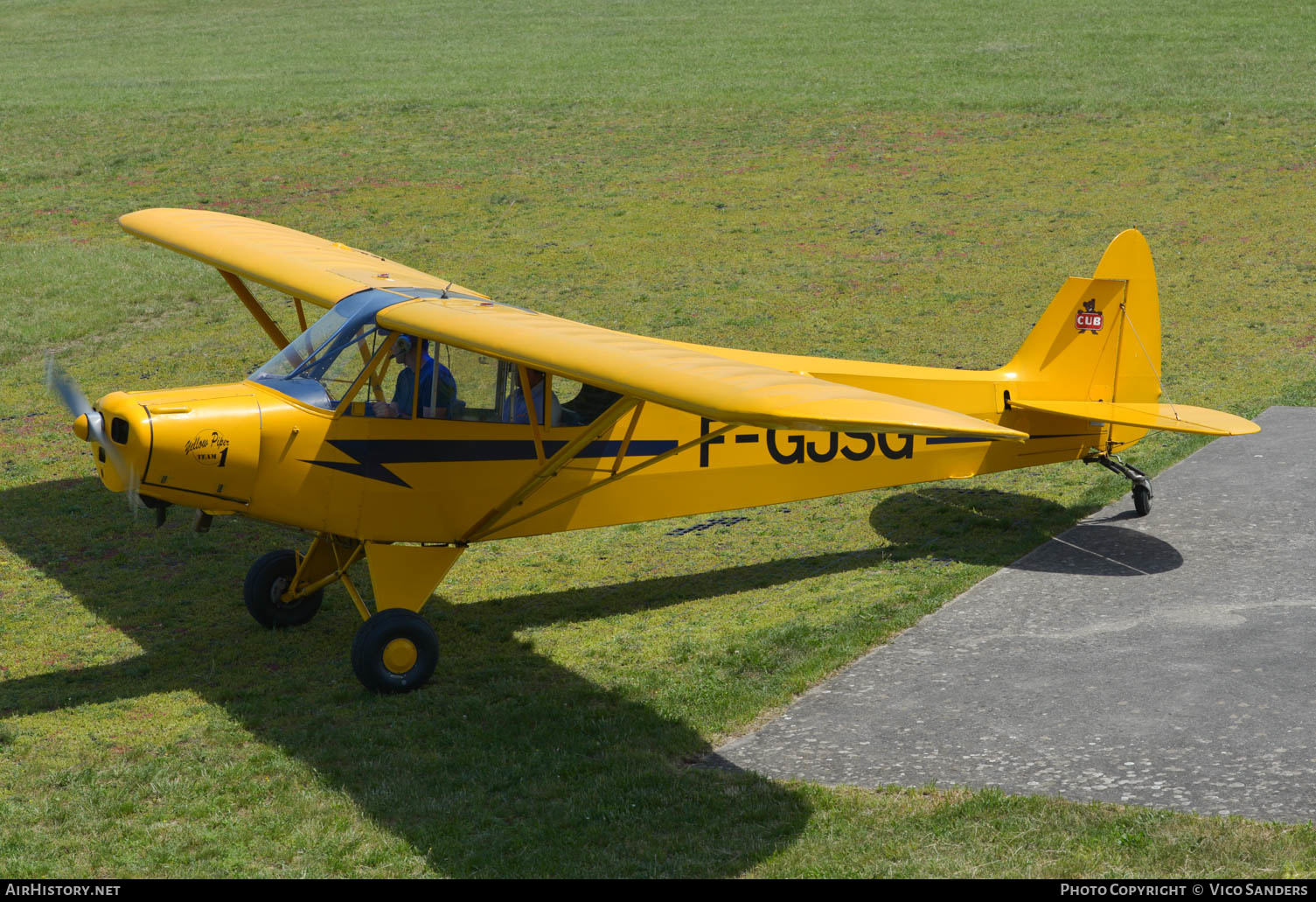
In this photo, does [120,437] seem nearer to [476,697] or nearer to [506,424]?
[506,424]

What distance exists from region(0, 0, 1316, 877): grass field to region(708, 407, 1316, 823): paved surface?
1.05ft

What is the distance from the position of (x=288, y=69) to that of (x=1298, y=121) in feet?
87.6

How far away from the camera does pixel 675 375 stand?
7.38 m

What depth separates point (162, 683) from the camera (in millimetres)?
9445

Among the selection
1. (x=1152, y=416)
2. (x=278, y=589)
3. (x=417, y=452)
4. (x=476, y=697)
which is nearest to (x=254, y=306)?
(x=278, y=589)

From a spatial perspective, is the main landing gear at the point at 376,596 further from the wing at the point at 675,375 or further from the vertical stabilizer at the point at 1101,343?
the vertical stabilizer at the point at 1101,343

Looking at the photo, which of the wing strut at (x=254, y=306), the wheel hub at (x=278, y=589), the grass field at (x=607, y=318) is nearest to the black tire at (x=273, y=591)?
A: the wheel hub at (x=278, y=589)

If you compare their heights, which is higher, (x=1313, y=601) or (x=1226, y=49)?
(x=1226, y=49)

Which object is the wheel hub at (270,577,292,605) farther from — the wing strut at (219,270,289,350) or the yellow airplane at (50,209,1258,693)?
the wing strut at (219,270,289,350)

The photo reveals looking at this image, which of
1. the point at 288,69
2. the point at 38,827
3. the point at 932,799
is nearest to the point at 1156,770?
the point at 932,799

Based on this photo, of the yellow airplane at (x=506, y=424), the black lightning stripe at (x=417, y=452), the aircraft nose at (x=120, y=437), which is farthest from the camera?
the black lightning stripe at (x=417, y=452)

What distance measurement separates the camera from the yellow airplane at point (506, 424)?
8172mm

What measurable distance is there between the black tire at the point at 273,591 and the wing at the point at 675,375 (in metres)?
2.53

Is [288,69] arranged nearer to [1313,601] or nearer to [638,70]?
[638,70]
